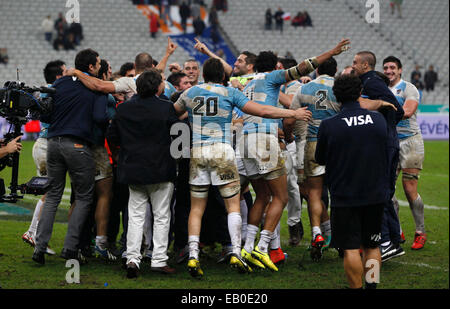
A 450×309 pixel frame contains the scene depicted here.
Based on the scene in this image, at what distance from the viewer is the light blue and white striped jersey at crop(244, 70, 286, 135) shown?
21.5 feet

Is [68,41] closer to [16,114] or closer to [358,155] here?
[16,114]

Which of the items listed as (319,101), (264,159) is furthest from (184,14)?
(264,159)

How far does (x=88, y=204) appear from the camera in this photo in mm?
6375

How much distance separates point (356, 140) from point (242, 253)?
2028 mm

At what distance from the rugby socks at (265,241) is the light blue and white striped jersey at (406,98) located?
8.38 feet

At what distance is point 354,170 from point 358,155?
125 mm

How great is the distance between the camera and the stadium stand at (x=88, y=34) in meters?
25.2

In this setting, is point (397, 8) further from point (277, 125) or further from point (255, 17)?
point (277, 125)

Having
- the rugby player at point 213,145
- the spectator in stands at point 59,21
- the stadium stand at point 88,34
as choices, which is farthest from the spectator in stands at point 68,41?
the rugby player at point 213,145

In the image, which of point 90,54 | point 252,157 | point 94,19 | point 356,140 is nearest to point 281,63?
point 252,157

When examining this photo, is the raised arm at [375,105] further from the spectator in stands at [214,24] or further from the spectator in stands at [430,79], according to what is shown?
the spectator in stands at [430,79]

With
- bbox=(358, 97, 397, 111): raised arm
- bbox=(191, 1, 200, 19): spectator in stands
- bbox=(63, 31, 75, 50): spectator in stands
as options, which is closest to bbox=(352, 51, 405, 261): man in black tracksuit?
bbox=(358, 97, 397, 111): raised arm

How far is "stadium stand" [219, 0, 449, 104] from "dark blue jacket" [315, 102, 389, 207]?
71.1 ft

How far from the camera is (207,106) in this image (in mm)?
6086
